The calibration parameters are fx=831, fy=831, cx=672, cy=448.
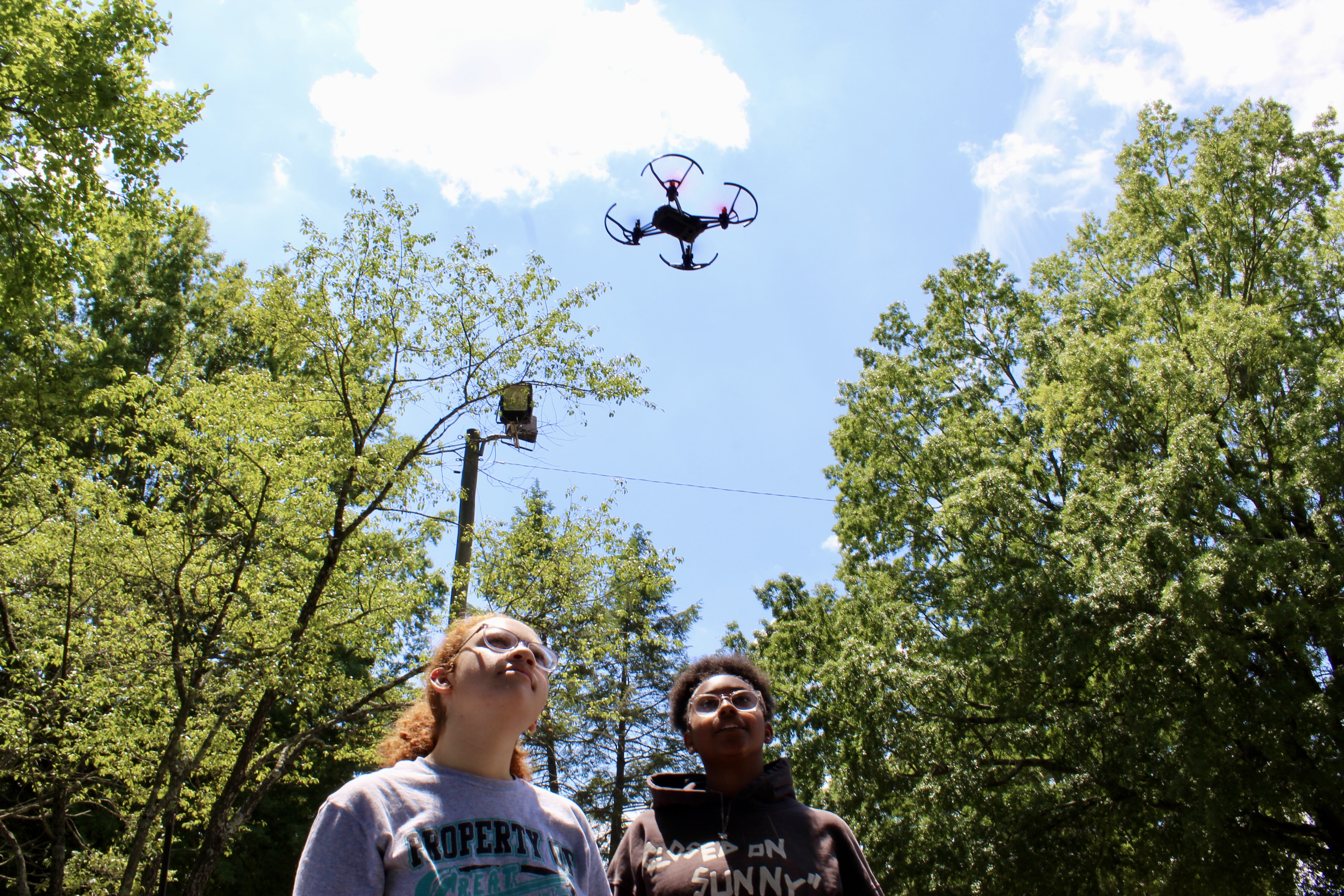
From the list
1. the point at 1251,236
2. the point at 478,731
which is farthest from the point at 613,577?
the point at 1251,236

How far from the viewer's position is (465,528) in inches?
360

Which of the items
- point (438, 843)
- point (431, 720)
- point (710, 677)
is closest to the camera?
point (438, 843)

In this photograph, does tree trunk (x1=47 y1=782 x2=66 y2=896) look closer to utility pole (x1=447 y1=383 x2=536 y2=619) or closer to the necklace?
utility pole (x1=447 y1=383 x2=536 y2=619)

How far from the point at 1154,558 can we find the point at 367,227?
433 inches

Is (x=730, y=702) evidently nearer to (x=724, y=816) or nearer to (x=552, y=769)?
(x=724, y=816)

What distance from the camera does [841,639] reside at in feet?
50.1

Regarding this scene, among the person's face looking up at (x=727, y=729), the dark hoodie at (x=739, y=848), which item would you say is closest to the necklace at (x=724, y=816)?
the dark hoodie at (x=739, y=848)

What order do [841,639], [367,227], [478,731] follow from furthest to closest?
[841,639] → [367,227] → [478,731]

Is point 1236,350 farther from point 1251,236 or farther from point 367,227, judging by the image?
point 367,227

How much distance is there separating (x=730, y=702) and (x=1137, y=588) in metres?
8.68

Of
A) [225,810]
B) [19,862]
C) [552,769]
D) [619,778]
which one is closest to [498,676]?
[225,810]

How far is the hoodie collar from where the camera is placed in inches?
121

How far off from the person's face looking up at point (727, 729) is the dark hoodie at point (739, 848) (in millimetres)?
108

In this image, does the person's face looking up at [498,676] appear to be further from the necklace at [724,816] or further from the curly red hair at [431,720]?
the necklace at [724,816]
